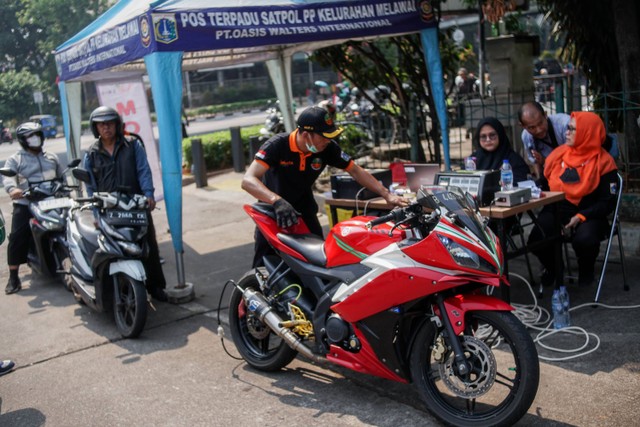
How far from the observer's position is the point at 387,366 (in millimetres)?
4098

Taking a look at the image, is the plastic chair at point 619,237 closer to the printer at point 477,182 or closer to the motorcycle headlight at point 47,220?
the printer at point 477,182

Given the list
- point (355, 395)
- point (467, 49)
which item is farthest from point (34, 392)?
point (467, 49)

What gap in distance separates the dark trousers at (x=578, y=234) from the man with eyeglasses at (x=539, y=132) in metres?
0.62

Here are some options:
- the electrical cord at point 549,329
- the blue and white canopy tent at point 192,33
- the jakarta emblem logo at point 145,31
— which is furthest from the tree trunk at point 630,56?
the jakarta emblem logo at point 145,31

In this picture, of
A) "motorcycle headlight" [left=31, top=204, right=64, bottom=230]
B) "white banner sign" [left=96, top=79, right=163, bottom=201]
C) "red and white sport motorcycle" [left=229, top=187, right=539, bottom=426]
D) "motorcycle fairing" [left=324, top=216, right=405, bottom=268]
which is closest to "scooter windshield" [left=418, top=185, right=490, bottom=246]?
"red and white sport motorcycle" [left=229, top=187, right=539, bottom=426]

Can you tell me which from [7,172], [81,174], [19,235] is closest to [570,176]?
[81,174]

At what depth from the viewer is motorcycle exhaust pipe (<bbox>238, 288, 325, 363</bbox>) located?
453cm

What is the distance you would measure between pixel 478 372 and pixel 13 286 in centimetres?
584

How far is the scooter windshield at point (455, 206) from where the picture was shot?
3.75m

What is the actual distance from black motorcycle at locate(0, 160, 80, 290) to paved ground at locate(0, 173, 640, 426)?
0.90m

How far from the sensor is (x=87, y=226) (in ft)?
21.2

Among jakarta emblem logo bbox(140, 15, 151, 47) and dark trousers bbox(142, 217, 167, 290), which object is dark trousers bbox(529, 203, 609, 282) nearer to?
dark trousers bbox(142, 217, 167, 290)

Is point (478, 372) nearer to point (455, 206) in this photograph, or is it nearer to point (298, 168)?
point (455, 206)

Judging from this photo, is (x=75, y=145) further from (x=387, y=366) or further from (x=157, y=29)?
(x=387, y=366)
